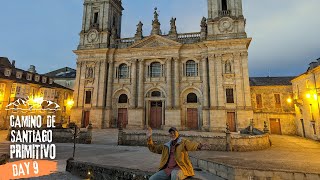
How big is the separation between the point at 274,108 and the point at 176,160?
2948 cm

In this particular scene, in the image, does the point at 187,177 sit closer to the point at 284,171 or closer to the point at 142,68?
the point at 284,171

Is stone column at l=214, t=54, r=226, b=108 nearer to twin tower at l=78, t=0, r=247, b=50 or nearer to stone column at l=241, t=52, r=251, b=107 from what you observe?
stone column at l=241, t=52, r=251, b=107

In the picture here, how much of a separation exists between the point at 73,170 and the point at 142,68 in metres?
22.0

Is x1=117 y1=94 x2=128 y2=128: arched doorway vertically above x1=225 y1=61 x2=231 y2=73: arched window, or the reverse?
x1=225 y1=61 x2=231 y2=73: arched window

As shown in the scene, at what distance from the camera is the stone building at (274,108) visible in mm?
26750

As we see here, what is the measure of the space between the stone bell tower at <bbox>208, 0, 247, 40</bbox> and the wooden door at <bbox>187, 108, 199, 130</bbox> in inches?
434

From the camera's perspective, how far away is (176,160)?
4.24 m

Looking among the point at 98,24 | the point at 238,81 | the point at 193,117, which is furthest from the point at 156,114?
the point at 98,24

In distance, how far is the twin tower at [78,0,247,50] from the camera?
26.6 meters

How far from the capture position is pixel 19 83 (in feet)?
99.3

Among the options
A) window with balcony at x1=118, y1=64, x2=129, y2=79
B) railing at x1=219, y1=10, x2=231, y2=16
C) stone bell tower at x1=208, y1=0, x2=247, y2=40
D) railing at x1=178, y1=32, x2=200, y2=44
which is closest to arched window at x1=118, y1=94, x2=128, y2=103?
window with balcony at x1=118, y1=64, x2=129, y2=79

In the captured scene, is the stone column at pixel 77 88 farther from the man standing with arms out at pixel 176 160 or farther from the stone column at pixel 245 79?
the man standing with arms out at pixel 176 160

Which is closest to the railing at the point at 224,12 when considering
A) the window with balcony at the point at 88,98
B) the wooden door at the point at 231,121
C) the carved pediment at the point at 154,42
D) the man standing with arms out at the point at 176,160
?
the carved pediment at the point at 154,42

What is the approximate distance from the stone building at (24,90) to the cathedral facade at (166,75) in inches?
345
